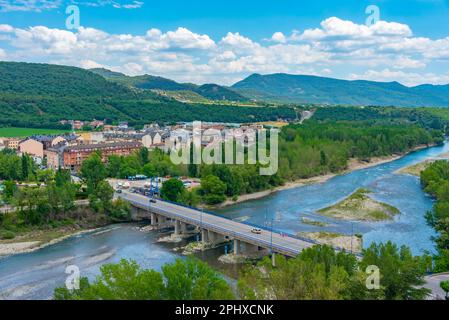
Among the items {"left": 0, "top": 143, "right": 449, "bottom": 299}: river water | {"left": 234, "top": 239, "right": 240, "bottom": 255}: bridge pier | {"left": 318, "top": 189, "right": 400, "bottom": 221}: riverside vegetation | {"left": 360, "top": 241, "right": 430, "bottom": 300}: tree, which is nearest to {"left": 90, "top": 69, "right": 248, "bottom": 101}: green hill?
{"left": 0, "top": 143, "right": 449, "bottom": 299}: river water

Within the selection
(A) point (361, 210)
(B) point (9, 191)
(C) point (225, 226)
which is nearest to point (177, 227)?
(C) point (225, 226)

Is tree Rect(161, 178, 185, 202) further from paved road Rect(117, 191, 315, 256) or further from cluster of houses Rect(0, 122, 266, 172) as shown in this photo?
cluster of houses Rect(0, 122, 266, 172)

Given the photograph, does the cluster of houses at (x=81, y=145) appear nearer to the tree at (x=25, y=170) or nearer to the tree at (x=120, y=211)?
the tree at (x=25, y=170)

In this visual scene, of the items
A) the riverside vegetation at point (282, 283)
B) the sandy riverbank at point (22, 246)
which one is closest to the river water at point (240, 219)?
the sandy riverbank at point (22, 246)

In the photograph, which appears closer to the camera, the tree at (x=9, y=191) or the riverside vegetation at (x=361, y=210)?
the tree at (x=9, y=191)

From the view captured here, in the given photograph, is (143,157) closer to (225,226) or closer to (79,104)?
(225,226)
